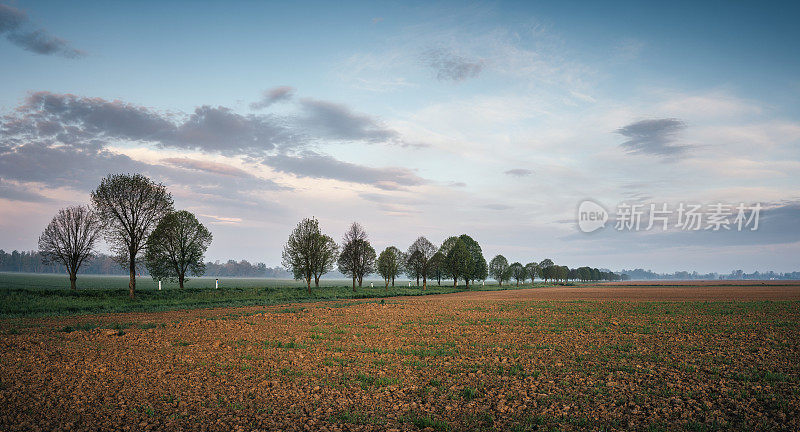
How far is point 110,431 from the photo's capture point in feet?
30.3

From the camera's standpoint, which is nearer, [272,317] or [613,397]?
[613,397]

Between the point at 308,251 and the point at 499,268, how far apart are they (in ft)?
336

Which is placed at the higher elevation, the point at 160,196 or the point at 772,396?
the point at 160,196

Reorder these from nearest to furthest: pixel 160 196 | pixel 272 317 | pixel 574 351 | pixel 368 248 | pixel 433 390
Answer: pixel 433 390 → pixel 574 351 → pixel 272 317 → pixel 160 196 → pixel 368 248

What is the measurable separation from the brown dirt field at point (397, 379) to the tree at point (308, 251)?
45759 millimetres

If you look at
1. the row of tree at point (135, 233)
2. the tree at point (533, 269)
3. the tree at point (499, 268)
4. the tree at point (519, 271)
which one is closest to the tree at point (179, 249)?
the row of tree at point (135, 233)

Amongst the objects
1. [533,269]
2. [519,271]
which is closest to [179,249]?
[519,271]

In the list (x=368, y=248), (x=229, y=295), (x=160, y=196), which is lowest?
(x=229, y=295)

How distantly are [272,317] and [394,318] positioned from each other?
9.80m

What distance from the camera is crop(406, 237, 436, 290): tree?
101562mm

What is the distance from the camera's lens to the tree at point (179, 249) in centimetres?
6350

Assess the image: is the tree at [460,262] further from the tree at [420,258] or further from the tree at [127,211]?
the tree at [127,211]

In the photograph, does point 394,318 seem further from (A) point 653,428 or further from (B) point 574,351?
(A) point 653,428

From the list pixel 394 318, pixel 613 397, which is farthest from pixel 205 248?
pixel 613 397
